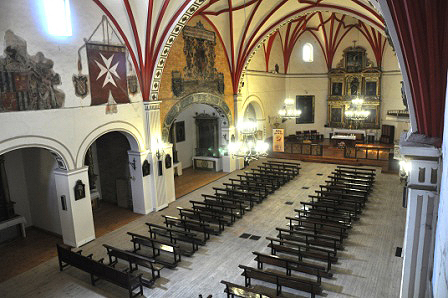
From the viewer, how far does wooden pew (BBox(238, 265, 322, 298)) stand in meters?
7.59

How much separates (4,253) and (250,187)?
1015 cm

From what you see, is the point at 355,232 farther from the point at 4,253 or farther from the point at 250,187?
the point at 4,253

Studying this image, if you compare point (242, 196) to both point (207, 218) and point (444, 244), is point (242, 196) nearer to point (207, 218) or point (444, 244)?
point (207, 218)

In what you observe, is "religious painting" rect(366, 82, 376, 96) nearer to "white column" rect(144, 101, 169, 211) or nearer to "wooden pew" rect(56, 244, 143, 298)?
"white column" rect(144, 101, 169, 211)

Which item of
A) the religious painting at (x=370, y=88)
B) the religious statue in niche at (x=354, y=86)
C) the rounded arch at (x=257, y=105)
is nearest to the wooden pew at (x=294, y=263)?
the rounded arch at (x=257, y=105)

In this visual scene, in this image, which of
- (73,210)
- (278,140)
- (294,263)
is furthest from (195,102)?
(294,263)

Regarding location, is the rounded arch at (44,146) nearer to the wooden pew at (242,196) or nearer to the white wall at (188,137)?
the wooden pew at (242,196)

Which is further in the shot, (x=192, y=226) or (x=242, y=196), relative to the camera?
(x=242, y=196)

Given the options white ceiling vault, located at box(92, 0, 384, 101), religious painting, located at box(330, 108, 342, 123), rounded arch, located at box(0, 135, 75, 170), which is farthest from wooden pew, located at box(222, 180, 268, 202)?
religious painting, located at box(330, 108, 342, 123)

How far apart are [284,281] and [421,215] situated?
4.54 m

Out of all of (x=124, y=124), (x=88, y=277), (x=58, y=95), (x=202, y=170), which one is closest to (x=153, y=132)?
(x=124, y=124)

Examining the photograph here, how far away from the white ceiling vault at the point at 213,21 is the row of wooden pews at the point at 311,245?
7237 millimetres

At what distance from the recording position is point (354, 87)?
1072 inches

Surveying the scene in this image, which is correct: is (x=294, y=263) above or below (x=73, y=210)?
below
